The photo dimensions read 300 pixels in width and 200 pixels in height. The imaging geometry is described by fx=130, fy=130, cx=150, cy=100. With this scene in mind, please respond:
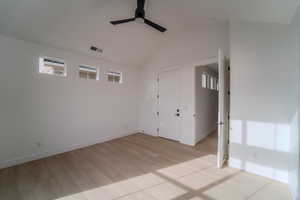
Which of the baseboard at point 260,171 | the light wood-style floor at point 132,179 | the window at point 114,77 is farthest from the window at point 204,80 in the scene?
the window at point 114,77

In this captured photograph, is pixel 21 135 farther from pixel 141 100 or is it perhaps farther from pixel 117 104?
pixel 141 100

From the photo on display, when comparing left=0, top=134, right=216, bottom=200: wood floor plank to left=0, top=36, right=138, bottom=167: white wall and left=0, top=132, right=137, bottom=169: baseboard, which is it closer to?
left=0, top=132, right=137, bottom=169: baseboard

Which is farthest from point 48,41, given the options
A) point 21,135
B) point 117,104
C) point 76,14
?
point 117,104

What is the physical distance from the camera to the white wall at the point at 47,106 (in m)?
2.79

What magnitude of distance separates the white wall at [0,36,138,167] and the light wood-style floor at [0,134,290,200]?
1.54ft

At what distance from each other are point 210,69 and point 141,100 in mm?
2996

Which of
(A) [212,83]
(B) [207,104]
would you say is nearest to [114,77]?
(B) [207,104]

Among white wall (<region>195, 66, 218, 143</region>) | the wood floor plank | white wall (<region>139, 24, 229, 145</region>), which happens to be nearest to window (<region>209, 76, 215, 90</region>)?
white wall (<region>195, 66, 218, 143</region>)

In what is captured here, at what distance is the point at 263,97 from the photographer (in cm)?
237

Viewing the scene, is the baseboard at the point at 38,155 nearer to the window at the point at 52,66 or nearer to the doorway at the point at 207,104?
the window at the point at 52,66

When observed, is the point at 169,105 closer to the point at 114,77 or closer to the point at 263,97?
the point at 114,77

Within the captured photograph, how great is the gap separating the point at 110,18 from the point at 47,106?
2.70 m

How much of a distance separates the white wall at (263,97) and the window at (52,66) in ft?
13.8

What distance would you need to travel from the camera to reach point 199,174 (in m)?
2.42
